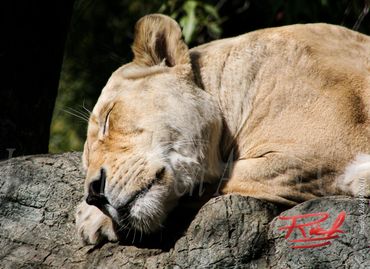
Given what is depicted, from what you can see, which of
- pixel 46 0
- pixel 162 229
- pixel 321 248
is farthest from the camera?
pixel 46 0

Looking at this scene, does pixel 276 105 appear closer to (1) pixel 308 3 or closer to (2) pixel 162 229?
(2) pixel 162 229

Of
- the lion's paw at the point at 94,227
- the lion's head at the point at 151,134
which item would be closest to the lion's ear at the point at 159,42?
the lion's head at the point at 151,134

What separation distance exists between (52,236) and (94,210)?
0.76 feet

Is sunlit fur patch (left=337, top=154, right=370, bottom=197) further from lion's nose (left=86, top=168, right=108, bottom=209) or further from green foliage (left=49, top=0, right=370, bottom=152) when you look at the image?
green foliage (left=49, top=0, right=370, bottom=152)

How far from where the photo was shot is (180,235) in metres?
3.36

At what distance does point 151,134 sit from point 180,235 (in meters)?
0.45

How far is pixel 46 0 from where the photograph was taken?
16.2 ft

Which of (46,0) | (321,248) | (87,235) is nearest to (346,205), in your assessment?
(321,248)

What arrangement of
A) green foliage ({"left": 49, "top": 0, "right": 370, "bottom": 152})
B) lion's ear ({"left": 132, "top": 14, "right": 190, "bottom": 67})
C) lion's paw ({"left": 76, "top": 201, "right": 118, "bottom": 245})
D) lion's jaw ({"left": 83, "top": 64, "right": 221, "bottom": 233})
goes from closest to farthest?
1. lion's jaw ({"left": 83, "top": 64, "right": 221, "bottom": 233})
2. lion's paw ({"left": 76, "top": 201, "right": 118, "bottom": 245})
3. lion's ear ({"left": 132, "top": 14, "right": 190, "bottom": 67})
4. green foliage ({"left": 49, "top": 0, "right": 370, "bottom": 152})

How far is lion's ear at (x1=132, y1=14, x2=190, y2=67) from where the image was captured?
150 inches

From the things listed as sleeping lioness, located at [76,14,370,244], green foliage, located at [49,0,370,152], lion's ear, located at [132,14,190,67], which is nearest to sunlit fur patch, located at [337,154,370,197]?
sleeping lioness, located at [76,14,370,244]

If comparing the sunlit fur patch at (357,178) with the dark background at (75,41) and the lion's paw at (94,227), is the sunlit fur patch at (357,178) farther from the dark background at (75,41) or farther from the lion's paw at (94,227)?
the dark background at (75,41)

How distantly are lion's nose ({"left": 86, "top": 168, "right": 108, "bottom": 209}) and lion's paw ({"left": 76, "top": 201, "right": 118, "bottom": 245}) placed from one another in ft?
0.49

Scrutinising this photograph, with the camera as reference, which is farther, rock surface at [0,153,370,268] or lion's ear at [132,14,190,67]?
lion's ear at [132,14,190,67]
